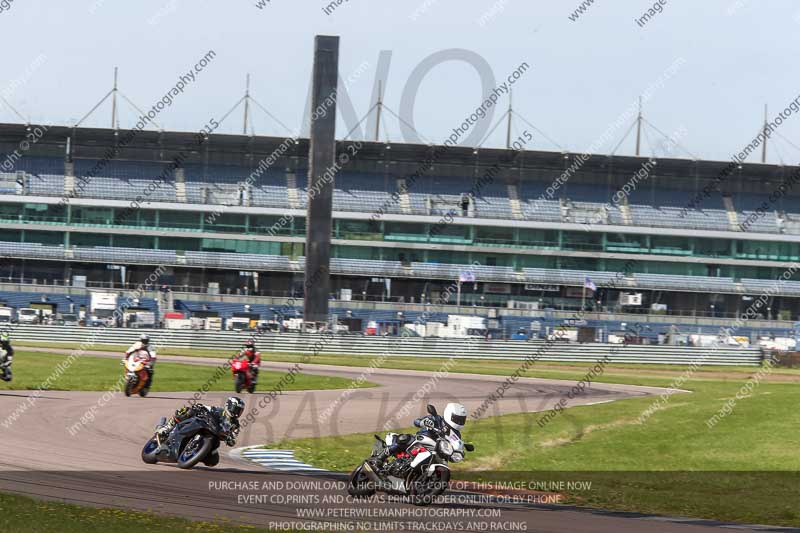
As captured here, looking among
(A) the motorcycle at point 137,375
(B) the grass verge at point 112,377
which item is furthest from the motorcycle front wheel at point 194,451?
(B) the grass verge at point 112,377

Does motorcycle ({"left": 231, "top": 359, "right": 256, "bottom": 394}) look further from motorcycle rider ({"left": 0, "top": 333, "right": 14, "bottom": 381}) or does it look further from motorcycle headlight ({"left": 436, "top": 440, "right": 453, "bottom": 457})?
motorcycle headlight ({"left": 436, "top": 440, "right": 453, "bottom": 457})

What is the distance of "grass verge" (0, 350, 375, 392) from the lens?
32.1m

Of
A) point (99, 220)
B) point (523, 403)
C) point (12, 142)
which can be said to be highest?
point (12, 142)

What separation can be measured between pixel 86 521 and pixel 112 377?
2385 centimetres

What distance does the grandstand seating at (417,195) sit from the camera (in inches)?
3290

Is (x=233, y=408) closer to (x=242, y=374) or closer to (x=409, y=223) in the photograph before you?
(x=242, y=374)

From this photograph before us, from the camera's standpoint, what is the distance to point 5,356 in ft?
96.7

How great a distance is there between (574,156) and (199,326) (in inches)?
1383

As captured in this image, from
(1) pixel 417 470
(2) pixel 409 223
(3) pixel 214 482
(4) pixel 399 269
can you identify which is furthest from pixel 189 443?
(2) pixel 409 223

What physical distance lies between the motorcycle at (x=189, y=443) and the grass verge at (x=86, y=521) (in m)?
4.16

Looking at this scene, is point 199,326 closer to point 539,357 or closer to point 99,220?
point 99,220

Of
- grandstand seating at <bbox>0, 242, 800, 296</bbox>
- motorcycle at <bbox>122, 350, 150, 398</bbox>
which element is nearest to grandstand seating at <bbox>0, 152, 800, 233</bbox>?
grandstand seating at <bbox>0, 242, 800, 296</bbox>

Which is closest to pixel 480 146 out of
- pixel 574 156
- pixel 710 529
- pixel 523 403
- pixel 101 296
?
pixel 574 156

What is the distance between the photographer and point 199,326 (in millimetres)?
69188
